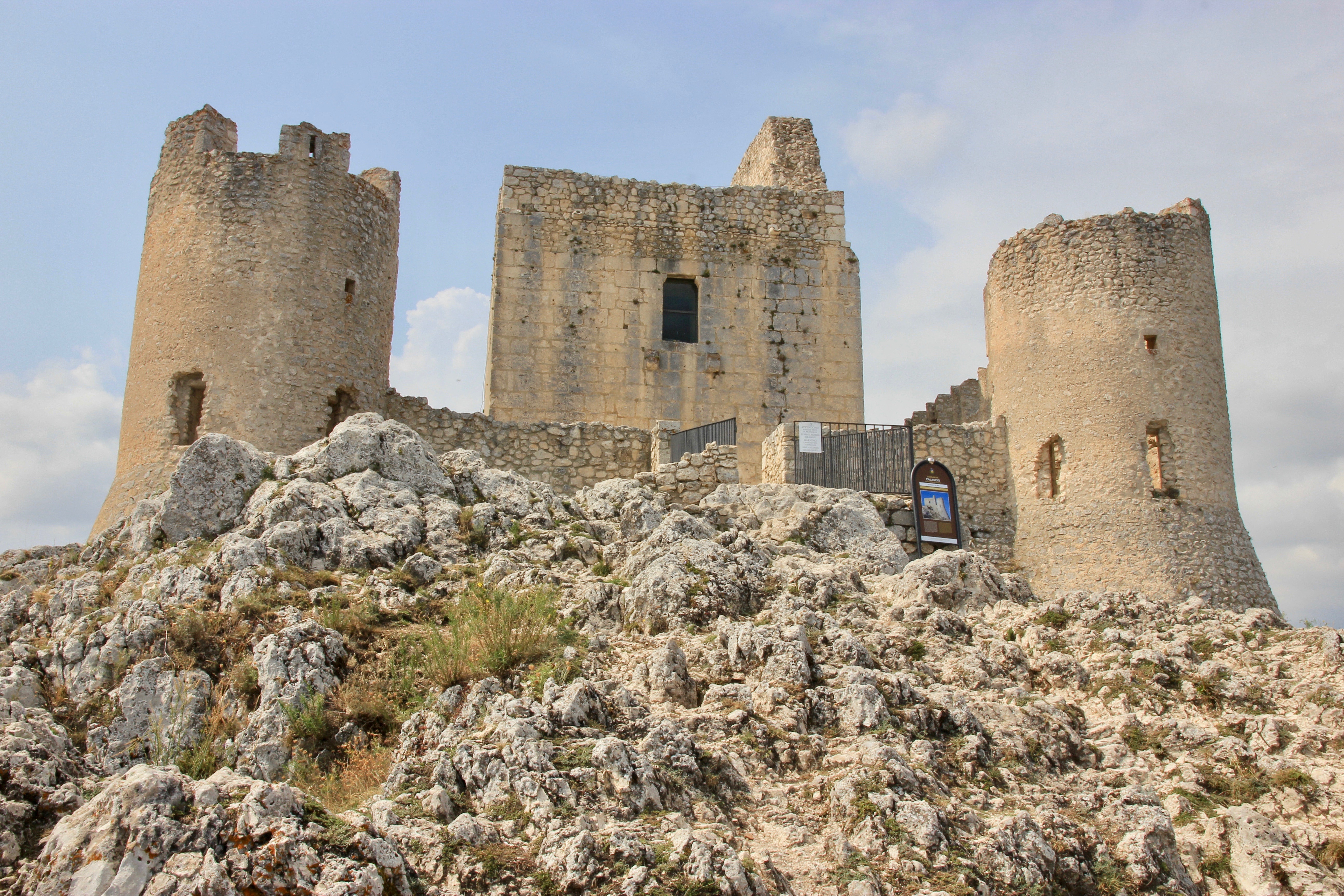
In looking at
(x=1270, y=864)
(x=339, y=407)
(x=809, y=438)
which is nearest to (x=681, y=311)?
(x=809, y=438)

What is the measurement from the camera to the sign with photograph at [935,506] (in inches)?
550

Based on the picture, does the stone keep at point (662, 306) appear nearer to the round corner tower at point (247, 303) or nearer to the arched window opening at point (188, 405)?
the round corner tower at point (247, 303)

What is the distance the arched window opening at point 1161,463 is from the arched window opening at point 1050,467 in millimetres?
1306

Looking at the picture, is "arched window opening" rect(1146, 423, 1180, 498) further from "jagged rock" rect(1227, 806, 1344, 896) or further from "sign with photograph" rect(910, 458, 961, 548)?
"jagged rock" rect(1227, 806, 1344, 896)

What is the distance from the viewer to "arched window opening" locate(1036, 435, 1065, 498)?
17.3 m

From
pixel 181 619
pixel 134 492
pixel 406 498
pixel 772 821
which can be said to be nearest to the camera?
pixel 772 821

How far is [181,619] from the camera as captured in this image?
8203 mm

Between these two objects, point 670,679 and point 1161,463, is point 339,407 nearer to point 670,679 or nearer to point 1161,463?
point 670,679

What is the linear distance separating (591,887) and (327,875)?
3.97 feet

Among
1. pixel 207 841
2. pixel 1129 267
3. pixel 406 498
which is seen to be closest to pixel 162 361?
pixel 406 498

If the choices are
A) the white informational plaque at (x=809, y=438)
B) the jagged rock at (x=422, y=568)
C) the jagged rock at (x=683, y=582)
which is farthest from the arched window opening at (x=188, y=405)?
the white informational plaque at (x=809, y=438)

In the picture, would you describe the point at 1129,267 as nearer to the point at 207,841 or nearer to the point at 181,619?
the point at 181,619

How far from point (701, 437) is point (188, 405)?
6674 millimetres

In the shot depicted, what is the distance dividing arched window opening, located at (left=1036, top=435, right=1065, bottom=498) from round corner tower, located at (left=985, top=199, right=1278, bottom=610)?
24 mm
